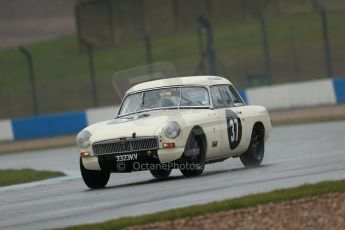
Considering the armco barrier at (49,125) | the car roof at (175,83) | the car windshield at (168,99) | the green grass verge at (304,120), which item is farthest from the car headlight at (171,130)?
the armco barrier at (49,125)

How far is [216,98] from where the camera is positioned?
1619cm

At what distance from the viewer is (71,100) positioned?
41.9 metres

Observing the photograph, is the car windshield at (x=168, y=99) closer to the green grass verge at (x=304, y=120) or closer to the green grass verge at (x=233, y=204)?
the green grass verge at (x=233, y=204)

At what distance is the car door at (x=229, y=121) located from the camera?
15.7 m

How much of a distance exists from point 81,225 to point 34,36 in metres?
60.5

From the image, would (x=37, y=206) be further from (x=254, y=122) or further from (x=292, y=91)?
(x=292, y=91)

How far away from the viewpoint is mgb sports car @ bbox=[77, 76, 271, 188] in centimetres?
1445

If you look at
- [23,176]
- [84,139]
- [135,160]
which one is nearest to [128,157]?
[135,160]

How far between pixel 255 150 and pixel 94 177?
2.92 m

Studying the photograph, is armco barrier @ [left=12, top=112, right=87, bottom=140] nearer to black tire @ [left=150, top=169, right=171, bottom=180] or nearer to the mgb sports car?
the mgb sports car

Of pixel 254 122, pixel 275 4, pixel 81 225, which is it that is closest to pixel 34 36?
pixel 275 4

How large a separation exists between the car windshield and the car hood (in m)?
0.54

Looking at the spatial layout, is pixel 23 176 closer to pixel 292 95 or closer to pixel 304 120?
pixel 304 120

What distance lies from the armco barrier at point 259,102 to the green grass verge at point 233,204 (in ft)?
66.4
